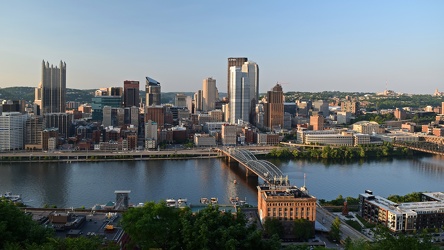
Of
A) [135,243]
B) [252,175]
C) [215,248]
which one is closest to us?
[215,248]

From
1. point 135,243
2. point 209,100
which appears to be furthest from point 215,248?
point 209,100

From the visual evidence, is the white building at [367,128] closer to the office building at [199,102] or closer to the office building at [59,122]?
the office building at [59,122]

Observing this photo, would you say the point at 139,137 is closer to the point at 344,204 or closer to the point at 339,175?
the point at 339,175

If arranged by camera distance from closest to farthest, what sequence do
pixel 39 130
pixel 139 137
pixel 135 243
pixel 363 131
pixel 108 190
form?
pixel 135 243
pixel 108 190
pixel 39 130
pixel 139 137
pixel 363 131

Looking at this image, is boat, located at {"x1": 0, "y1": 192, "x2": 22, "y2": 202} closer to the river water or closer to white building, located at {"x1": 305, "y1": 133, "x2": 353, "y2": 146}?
the river water

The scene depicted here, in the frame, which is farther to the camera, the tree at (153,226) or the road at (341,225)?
the road at (341,225)

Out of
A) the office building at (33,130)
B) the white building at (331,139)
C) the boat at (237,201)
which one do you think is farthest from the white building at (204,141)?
the boat at (237,201)

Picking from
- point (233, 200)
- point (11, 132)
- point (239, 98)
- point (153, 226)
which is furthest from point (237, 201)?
point (239, 98)
